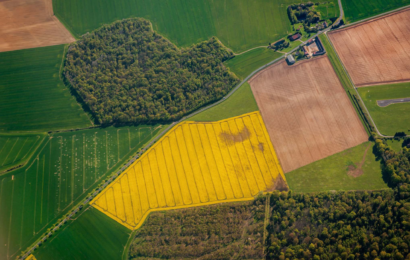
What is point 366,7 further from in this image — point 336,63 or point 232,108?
point 232,108

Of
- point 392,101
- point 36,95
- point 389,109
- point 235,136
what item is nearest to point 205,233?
point 235,136

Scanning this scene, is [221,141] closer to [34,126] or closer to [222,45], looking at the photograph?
[222,45]

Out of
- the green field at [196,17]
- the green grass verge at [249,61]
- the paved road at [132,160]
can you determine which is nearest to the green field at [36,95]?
the green field at [196,17]

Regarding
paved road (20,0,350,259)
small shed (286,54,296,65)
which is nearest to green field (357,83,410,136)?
small shed (286,54,296,65)

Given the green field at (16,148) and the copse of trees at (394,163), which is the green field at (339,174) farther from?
the green field at (16,148)

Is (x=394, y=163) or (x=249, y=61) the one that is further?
(x=249, y=61)
